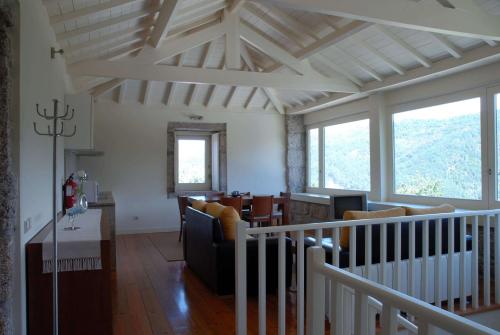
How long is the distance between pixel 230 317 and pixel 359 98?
16.3 ft

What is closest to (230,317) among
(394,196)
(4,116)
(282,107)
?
(4,116)

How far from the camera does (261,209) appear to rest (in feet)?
21.8

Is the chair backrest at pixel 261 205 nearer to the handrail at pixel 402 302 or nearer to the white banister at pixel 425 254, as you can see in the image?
the white banister at pixel 425 254

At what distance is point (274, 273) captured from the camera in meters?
4.13

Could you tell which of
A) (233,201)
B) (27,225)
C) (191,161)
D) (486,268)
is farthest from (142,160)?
(486,268)

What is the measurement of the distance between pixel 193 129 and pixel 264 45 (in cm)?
285

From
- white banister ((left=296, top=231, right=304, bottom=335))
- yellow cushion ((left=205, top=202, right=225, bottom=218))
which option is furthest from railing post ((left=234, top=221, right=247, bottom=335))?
yellow cushion ((left=205, top=202, right=225, bottom=218))

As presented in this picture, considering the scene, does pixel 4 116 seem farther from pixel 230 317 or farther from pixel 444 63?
pixel 444 63

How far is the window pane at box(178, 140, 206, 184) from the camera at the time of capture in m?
8.45

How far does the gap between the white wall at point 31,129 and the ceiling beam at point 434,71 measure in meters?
4.63

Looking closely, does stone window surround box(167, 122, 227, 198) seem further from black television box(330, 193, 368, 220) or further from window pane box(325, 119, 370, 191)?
black television box(330, 193, 368, 220)

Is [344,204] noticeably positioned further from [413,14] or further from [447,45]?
[413,14]

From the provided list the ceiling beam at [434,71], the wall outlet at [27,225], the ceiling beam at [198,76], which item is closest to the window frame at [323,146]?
the ceiling beam at [434,71]

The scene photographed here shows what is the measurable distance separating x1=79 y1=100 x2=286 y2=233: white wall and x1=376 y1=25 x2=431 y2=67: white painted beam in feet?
13.8
